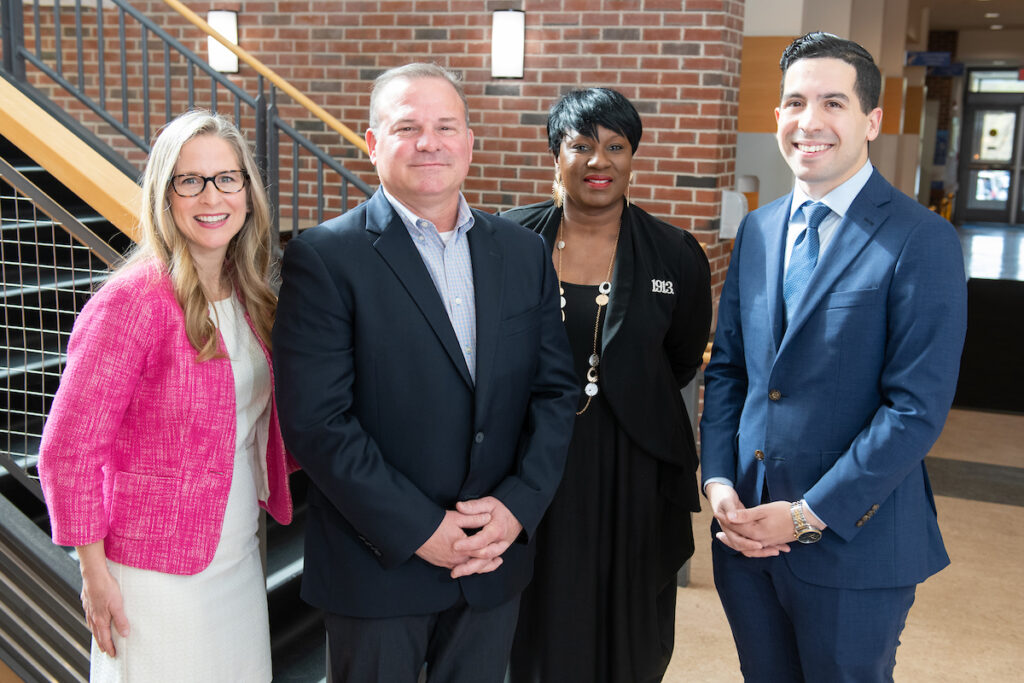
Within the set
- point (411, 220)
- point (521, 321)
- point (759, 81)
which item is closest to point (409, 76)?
point (411, 220)

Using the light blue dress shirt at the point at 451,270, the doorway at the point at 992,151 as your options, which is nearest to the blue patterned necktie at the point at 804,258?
the light blue dress shirt at the point at 451,270

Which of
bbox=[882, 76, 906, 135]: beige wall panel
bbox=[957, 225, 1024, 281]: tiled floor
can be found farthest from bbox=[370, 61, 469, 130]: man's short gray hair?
bbox=[882, 76, 906, 135]: beige wall panel

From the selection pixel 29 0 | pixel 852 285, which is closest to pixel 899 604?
pixel 852 285

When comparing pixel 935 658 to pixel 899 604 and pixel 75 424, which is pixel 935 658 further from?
pixel 75 424

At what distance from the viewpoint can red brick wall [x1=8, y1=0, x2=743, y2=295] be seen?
186 inches

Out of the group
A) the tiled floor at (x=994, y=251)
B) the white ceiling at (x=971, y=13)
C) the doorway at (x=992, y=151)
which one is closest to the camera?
the tiled floor at (x=994, y=251)

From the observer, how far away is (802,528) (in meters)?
1.73

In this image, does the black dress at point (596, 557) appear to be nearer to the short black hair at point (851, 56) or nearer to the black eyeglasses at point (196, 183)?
the short black hair at point (851, 56)

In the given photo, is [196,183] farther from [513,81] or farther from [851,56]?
[513,81]

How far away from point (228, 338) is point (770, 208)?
43.6 inches

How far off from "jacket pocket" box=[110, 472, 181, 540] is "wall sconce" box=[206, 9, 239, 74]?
4380mm

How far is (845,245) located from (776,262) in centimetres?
16

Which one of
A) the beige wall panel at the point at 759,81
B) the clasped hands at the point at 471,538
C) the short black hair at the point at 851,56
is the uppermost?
the beige wall panel at the point at 759,81

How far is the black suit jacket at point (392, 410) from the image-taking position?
5.32ft
